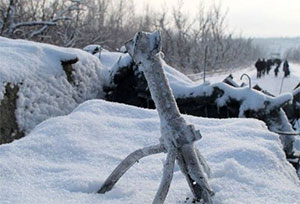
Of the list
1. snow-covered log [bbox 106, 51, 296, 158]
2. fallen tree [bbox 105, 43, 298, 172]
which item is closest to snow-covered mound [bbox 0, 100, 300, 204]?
snow-covered log [bbox 106, 51, 296, 158]

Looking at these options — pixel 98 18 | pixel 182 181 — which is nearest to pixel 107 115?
pixel 182 181

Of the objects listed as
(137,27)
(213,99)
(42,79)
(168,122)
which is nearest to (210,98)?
(213,99)

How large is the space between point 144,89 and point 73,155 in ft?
15.0

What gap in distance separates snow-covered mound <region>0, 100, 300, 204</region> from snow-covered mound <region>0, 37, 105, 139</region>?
1807mm

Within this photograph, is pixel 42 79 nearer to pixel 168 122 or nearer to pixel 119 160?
pixel 119 160

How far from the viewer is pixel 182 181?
2301 millimetres

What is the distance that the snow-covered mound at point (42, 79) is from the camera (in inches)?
195

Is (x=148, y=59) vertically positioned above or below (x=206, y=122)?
above

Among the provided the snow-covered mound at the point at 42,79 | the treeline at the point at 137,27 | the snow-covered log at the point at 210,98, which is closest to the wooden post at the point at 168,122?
the snow-covered mound at the point at 42,79

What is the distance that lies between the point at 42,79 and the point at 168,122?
13.1 ft

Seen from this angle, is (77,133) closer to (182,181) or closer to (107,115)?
(107,115)

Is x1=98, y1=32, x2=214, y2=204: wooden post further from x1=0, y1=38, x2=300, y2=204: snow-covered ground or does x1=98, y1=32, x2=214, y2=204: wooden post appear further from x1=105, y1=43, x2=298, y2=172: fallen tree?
x1=105, y1=43, x2=298, y2=172: fallen tree

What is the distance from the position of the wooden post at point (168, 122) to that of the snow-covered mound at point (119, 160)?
19 cm

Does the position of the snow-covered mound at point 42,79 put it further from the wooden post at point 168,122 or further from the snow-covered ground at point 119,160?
the wooden post at point 168,122
